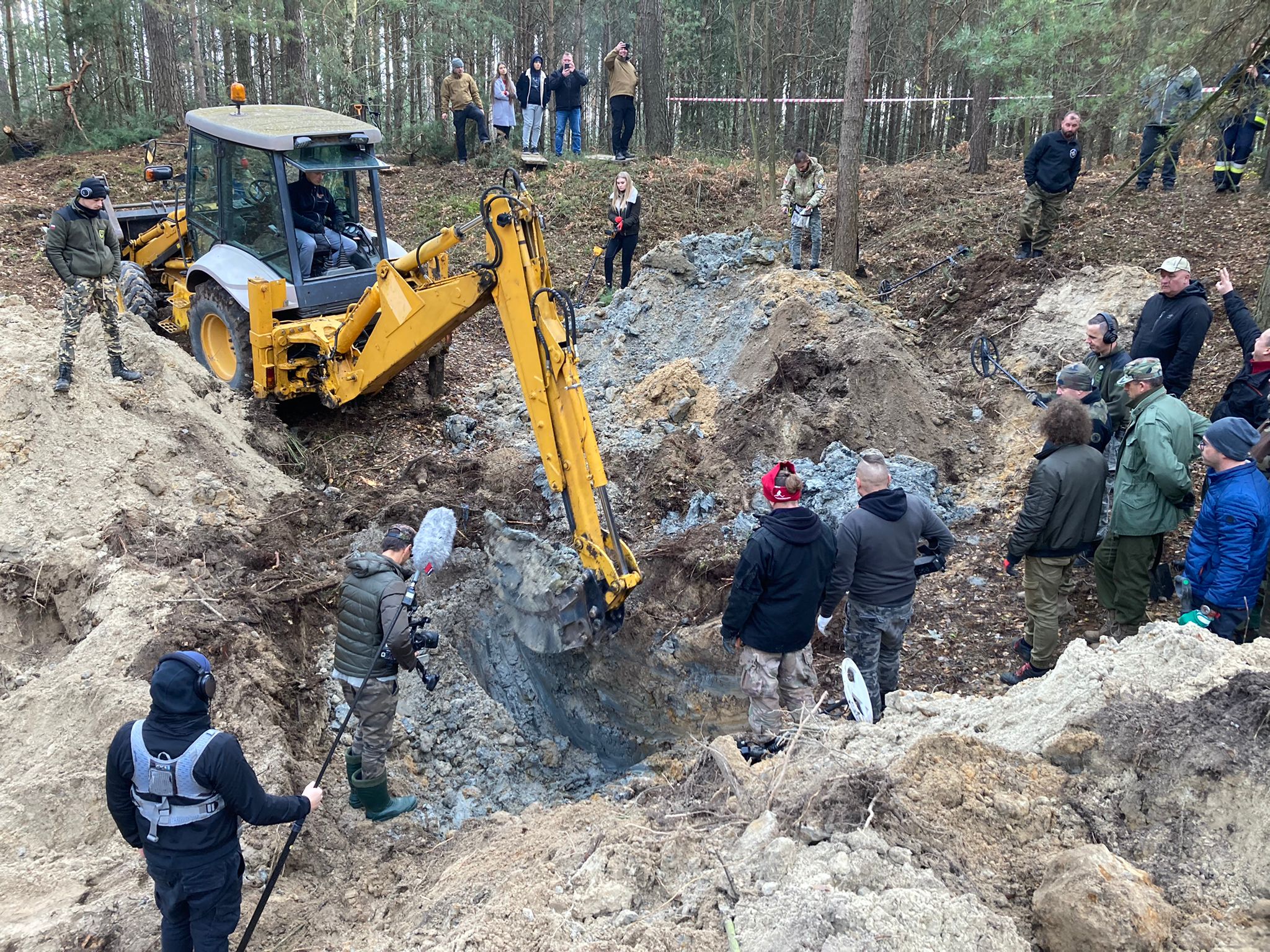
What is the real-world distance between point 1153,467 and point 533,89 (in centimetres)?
1549

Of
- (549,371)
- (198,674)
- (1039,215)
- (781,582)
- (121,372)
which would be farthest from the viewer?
(1039,215)

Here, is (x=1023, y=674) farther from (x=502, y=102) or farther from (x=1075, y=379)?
(x=502, y=102)

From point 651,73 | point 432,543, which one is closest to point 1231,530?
point 432,543

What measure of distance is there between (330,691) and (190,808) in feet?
8.81

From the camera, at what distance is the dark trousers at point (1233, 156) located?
11.4 m

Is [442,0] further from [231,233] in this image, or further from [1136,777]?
[1136,777]

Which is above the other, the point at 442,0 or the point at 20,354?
the point at 442,0

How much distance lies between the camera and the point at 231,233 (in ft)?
28.8

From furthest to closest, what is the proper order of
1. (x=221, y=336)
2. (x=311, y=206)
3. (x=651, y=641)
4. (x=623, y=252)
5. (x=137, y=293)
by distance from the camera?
1. (x=623, y=252)
2. (x=137, y=293)
3. (x=221, y=336)
4. (x=311, y=206)
5. (x=651, y=641)

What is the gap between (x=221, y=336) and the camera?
9227 millimetres

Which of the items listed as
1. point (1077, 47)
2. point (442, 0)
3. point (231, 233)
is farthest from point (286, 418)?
point (442, 0)

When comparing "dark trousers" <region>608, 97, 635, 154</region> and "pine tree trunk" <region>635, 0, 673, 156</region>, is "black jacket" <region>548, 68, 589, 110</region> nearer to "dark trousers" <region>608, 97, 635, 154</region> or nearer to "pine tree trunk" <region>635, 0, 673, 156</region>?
"dark trousers" <region>608, 97, 635, 154</region>

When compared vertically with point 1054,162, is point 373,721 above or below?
below

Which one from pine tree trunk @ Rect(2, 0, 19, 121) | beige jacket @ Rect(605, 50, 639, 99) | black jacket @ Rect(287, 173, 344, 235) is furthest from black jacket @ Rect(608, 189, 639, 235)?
pine tree trunk @ Rect(2, 0, 19, 121)
